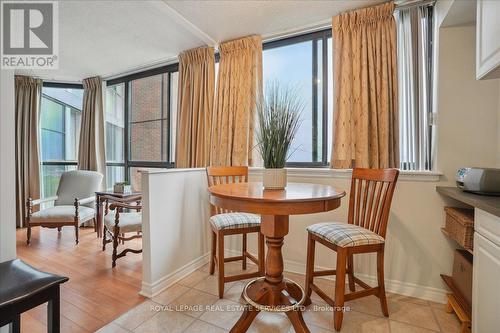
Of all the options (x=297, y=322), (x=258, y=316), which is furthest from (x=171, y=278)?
(x=297, y=322)

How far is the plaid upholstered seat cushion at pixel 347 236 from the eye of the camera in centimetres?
146

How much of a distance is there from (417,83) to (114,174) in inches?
171

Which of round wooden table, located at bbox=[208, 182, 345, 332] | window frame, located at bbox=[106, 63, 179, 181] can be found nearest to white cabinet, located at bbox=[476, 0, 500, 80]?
round wooden table, located at bbox=[208, 182, 345, 332]

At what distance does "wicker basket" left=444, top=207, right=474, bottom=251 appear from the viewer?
4.54ft

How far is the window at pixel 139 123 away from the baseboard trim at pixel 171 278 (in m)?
1.52

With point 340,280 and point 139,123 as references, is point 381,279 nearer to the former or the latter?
point 340,280

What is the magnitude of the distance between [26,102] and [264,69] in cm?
381

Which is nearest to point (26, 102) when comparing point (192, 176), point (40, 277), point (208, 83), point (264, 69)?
point (208, 83)

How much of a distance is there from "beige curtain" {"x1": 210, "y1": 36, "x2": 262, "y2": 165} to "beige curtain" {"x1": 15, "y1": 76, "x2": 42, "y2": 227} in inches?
127

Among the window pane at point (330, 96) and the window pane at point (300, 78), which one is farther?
the window pane at point (300, 78)

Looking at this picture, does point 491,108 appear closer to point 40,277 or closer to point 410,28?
point 410,28

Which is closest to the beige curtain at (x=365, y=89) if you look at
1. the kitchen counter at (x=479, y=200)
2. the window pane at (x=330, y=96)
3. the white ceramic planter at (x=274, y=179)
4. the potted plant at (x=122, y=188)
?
the window pane at (x=330, y=96)

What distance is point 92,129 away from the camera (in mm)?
3885

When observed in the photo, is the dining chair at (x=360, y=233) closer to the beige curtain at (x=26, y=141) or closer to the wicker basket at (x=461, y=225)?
the wicker basket at (x=461, y=225)
